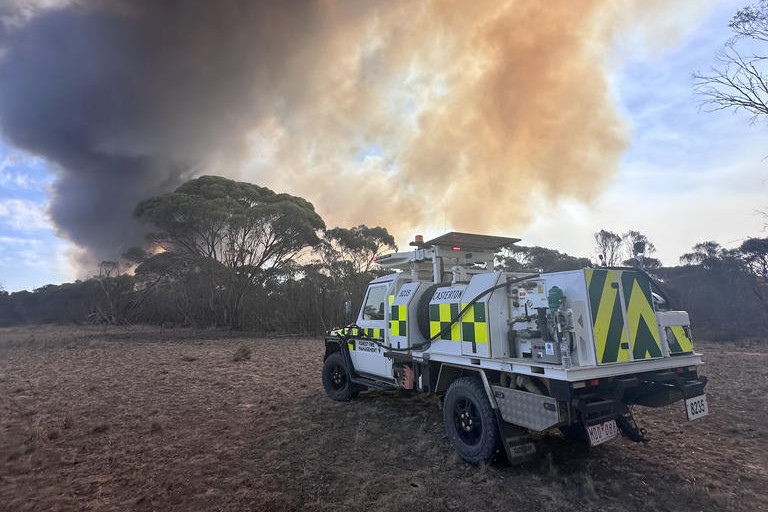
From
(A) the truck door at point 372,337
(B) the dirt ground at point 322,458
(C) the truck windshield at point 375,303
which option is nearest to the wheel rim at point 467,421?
(B) the dirt ground at point 322,458

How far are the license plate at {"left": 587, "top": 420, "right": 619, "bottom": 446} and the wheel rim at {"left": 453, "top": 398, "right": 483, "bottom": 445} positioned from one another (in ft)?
3.56

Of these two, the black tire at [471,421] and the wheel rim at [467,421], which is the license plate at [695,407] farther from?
the wheel rim at [467,421]

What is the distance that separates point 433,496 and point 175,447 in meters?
3.44

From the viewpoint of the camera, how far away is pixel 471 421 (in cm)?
445

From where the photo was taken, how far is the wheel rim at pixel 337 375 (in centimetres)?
754

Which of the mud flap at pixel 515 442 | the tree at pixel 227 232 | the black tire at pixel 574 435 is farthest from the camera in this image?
the tree at pixel 227 232

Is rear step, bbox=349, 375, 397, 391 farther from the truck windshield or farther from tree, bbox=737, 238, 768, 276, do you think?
tree, bbox=737, 238, 768, 276

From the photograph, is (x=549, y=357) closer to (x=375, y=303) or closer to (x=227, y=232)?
(x=375, y=303)

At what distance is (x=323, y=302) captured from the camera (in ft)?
76.2

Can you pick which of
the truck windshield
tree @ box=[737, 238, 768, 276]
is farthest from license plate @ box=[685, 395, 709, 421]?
tree @ box=[737, 238, 768, 276]

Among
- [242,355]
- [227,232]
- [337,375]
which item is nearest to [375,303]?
[337,375]

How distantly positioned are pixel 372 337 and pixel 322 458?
7.44 feet

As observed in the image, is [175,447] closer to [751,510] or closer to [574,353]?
[574,353]

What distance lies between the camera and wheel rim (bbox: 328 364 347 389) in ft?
24.7
